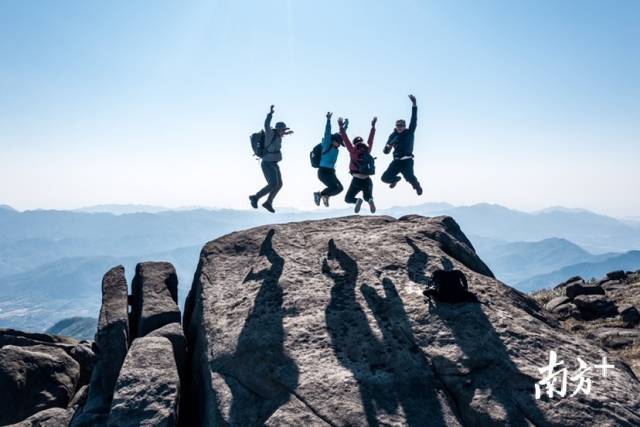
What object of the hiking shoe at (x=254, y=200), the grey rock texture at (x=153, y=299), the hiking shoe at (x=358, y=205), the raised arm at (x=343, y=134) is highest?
the raised arm at (x=343, y=134)

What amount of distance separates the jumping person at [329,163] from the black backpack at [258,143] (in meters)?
2.80

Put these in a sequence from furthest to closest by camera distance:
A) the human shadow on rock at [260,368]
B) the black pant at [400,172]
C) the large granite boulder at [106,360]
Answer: the black pant at [400,172]
the large granite boulder at [106,360]
the human shadow on rock at [260,368]

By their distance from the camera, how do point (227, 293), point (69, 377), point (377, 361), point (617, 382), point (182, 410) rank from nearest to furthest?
point (617, 382), point (377, 361), point (182, 410), point (227, 293), point (69, 377)

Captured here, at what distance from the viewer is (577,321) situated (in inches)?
843

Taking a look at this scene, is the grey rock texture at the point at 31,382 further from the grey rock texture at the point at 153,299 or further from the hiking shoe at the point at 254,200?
the hiking shoe at the point at 254,200

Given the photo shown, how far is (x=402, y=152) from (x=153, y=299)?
13613mm

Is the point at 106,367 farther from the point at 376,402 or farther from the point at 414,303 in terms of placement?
the point at 414,303

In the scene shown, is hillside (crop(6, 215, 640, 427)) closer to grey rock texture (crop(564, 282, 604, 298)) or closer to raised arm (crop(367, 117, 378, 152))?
raised arm (crop(367, 117, 378, 152))

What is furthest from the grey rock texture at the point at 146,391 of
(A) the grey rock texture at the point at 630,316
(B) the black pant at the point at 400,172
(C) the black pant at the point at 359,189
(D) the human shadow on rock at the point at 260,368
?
(A) the grey rock texture at the point at 630,316

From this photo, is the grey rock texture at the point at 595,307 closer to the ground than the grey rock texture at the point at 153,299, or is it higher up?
closer to the ground

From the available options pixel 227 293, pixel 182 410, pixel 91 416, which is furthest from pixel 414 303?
pixel 91 416

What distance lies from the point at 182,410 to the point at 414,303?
23.6 ft

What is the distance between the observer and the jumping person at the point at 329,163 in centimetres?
1984

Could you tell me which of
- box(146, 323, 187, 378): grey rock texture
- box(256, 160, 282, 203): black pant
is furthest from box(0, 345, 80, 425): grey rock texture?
box(256, 160, 282, 203): black pant
